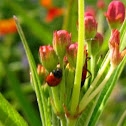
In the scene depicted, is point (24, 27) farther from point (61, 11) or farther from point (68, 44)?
point (68, 44)

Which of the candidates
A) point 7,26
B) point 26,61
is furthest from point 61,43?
point 26,61

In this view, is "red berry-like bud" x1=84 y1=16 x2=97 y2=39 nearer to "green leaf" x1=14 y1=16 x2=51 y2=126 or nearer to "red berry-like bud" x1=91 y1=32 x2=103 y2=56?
"red berry-like bud" x1=91 y1=32 x2=103 y2=56

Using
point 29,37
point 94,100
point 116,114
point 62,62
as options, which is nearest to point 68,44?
point 62,62

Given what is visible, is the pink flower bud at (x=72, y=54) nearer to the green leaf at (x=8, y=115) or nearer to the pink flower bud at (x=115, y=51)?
the pink flower bud at (x=115, y=51)

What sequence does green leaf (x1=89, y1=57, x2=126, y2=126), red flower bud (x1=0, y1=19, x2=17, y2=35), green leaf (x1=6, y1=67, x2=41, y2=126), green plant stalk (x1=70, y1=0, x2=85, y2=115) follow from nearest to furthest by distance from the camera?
green plant stalk (x1=70, y1=0, x2=85, y2=115) < green leaf (x1=89, y1=57, x2=126, y2=126) < green leaf (x1=6, y1=67, x2=41, y2=126) < red flower bud (x1=0, y1=19, x2=17, y2=35)

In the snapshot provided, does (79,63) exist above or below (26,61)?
above

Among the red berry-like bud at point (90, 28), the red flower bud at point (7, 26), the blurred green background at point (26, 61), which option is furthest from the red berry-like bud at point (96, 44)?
the red flower bud at point (7, 26)

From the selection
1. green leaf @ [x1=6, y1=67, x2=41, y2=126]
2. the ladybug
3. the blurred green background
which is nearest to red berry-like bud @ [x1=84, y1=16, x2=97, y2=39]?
the ladybug

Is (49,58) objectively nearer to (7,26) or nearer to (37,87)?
(37,87)
